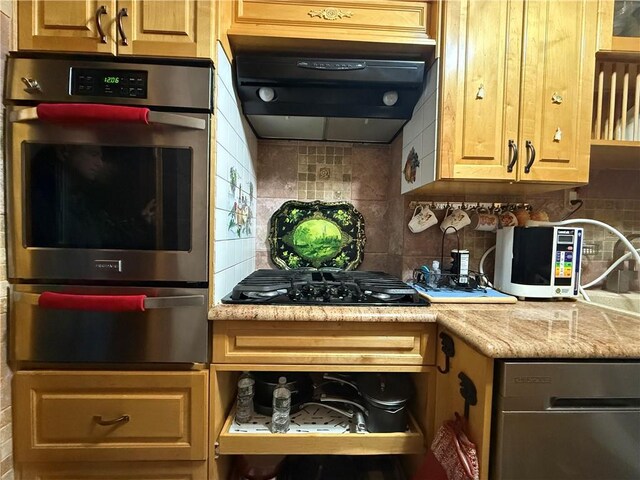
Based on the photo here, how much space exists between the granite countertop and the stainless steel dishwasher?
1.6 inches

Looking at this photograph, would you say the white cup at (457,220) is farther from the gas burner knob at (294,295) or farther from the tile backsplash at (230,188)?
the tile backsplash at (230,188)

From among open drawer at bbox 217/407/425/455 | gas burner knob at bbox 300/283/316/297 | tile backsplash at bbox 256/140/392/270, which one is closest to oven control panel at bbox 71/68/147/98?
tile backsplash at bbox 256/140/392/270

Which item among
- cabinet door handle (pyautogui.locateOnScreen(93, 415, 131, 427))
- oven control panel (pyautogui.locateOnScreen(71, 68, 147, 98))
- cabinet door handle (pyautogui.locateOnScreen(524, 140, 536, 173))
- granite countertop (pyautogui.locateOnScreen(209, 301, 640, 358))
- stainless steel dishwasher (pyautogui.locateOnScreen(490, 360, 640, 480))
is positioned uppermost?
oven control panel (pyautogui.locateOnScreen(71, 68, 147, 98))

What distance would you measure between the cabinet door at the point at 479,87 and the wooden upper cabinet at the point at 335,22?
11cm

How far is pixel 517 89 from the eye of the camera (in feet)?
3.59

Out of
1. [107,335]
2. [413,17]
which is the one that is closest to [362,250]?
[413,17]

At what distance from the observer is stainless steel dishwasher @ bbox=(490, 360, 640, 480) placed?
717mm

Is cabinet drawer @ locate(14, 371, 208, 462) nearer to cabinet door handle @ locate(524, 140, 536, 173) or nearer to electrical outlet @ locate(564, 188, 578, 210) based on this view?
cabinet door handle @ locate(524, 140, 536, 173)

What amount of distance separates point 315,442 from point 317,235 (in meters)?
0.90

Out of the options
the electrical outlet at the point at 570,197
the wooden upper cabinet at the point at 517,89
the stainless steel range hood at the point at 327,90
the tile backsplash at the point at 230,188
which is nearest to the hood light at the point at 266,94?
the stainless steel range hood at the point at 327,90

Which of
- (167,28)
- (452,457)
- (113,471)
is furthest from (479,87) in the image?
(113,471)

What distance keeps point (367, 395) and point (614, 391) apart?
669 millimetres

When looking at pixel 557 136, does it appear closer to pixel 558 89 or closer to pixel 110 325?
pixel 558 89

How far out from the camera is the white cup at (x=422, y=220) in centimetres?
140
